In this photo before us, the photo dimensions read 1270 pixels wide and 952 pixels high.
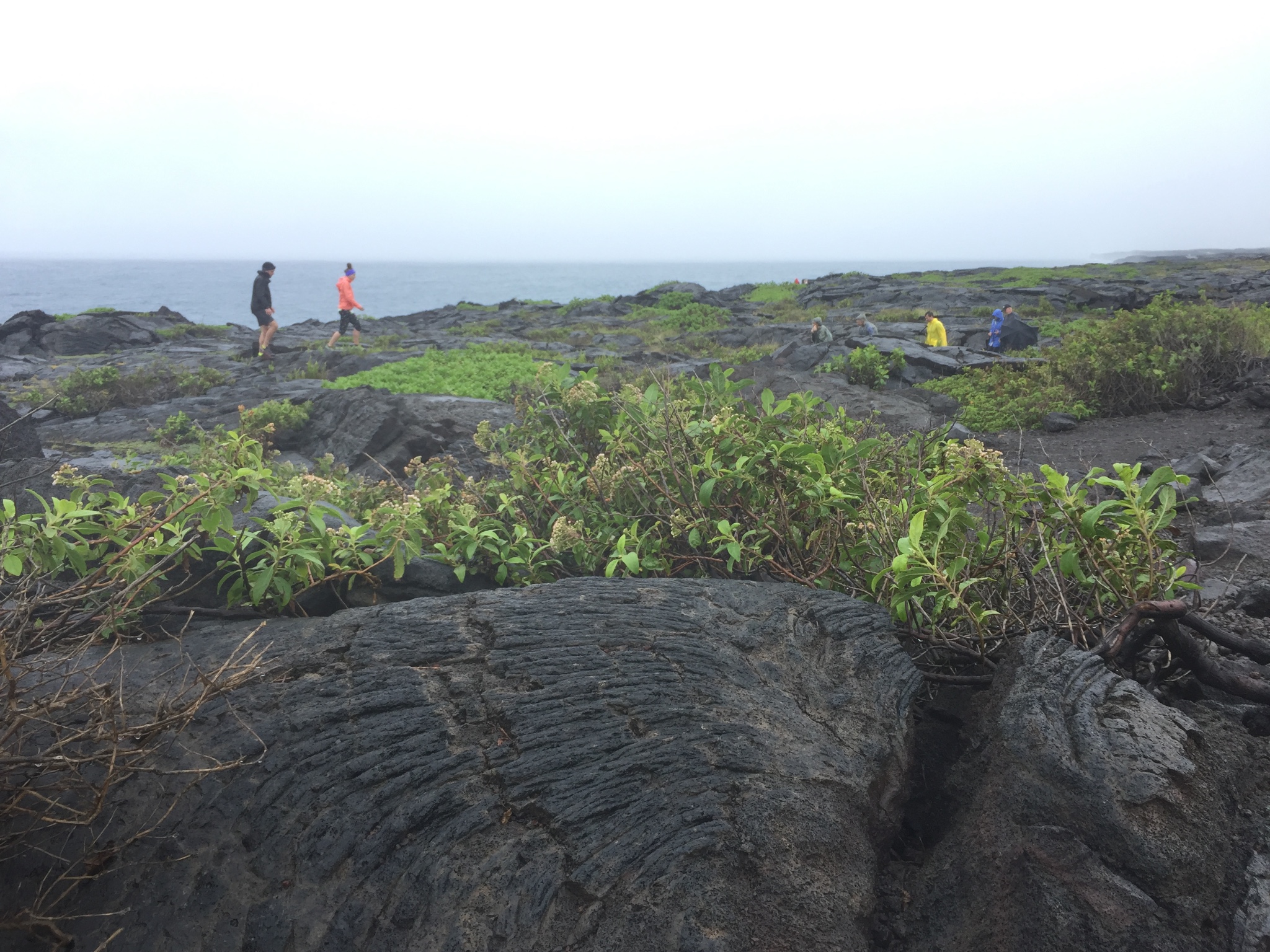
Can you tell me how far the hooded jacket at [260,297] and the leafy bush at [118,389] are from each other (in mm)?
2845

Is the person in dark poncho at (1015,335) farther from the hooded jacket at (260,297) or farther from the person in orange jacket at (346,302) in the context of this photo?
the hooded jacket at (260,297)

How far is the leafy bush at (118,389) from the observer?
14047mm

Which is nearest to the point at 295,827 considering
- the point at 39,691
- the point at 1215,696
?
the point at 39,691

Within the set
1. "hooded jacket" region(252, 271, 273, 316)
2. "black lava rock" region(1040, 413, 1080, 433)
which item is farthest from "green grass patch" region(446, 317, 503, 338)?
"black lava rock" region(1040, 413, 1080, 433)

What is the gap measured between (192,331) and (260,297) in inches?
462

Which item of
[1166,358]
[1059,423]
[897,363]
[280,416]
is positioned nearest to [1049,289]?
[897,363]

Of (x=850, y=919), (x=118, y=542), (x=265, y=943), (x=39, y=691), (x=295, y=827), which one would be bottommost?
(x=850, y=919)

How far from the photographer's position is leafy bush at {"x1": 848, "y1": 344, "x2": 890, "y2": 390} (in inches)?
557

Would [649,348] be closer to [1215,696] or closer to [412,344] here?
[412,344]

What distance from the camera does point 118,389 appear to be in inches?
586

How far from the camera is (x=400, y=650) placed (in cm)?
269

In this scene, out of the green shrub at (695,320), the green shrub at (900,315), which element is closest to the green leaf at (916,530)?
the green shrub at (695,320)

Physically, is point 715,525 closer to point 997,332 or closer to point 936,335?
point 936,335

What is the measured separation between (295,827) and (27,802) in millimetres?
715
